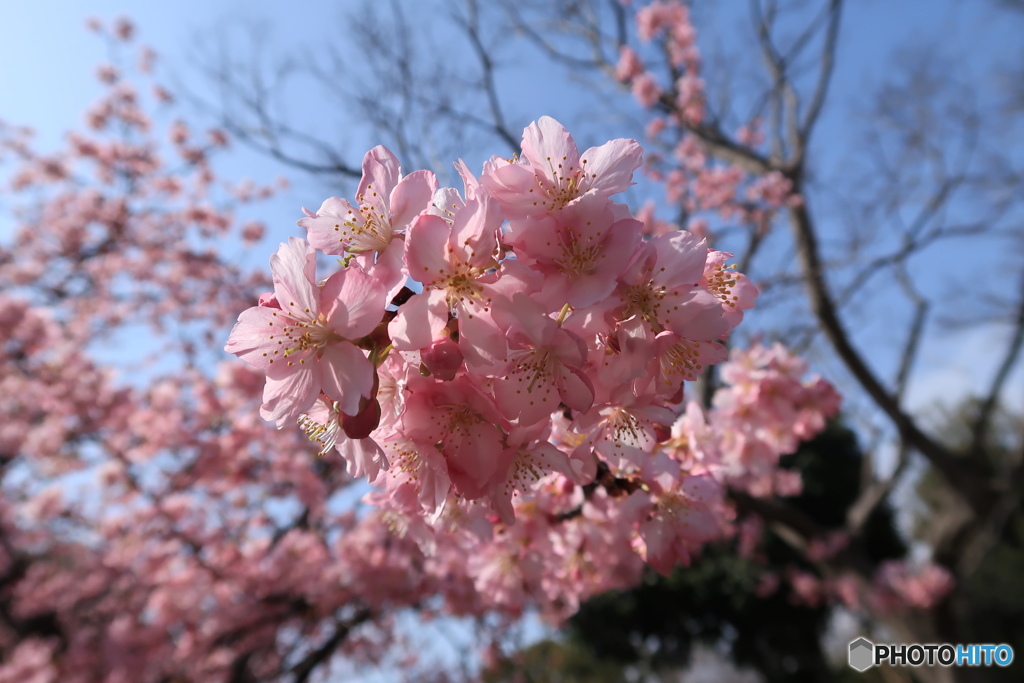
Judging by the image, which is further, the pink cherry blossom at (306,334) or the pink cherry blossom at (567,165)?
the pink cherry blossom at (567,165)

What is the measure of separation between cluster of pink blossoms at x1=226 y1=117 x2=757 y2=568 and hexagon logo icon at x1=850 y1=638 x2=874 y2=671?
82.9 inches

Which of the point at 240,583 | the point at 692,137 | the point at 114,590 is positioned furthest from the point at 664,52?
the point at 114,590

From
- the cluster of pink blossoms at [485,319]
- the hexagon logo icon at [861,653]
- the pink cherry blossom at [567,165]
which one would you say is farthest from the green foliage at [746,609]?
the pink cherry blossom at [567,165]

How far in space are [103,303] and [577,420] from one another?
880 cm

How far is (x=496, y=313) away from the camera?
0.91 meters

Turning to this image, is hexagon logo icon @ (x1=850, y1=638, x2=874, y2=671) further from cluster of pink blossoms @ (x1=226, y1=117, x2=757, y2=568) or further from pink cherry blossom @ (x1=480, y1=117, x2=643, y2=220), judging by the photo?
pink cherry blossom @ (x1=480, y1=117, x2=643, y2=220)

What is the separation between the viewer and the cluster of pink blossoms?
0.93 meters

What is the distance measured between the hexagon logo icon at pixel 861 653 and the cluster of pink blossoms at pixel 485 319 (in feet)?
6.91

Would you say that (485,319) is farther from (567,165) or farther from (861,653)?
(861,653)

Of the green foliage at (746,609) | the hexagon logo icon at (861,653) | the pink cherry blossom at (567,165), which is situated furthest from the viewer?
the green foliage at (746,609)

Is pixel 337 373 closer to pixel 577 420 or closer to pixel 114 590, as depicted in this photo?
pixel 577 420

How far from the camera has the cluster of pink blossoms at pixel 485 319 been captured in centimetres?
93

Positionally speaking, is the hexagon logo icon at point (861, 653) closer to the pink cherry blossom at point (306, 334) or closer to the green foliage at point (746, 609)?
the pink cherry blossom at point (306, 334)

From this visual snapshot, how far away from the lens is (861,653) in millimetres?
2398
